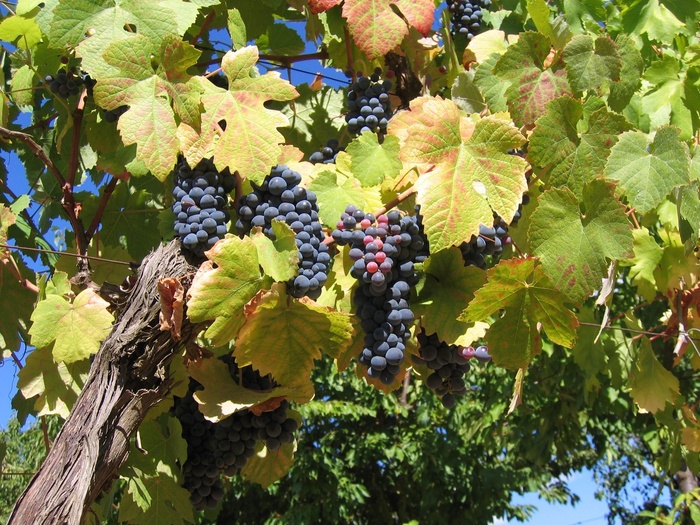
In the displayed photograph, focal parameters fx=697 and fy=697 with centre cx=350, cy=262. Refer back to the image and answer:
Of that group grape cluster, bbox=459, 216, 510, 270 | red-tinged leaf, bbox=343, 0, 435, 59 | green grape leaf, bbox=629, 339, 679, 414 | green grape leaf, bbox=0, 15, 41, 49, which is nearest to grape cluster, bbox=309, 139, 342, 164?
red-tinged leaf, bbox=343, 0, 435, 59

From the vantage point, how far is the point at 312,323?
145 cm

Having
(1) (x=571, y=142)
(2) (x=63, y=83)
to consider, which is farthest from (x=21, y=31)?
(1) (x=571, y=142)

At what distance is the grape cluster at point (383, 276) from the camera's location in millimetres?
1446

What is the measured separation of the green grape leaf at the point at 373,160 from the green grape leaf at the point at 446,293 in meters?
0.22

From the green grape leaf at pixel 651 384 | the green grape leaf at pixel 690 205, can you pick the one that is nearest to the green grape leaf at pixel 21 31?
the green grape leaf at pixel 690 205

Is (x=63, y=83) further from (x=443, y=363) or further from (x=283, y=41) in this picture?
(x=443, y=363)

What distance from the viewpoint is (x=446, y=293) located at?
157 centimetres

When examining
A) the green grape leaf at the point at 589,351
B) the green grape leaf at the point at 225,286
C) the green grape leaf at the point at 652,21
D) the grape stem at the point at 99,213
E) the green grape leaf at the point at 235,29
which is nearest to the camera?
the green grape leaf at the point at 225,286

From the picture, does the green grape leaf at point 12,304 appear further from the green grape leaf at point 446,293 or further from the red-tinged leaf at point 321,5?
the green grape leaf at point 446,293

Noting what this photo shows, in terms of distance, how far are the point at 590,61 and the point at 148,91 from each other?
3.46 feet

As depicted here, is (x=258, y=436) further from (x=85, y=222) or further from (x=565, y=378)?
(x=565, y=378)

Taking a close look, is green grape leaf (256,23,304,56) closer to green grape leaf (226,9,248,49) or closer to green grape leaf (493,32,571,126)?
green grape leaf (226,9,248,49)

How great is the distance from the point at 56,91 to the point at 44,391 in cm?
84

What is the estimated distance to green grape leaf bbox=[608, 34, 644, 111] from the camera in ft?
5.91
